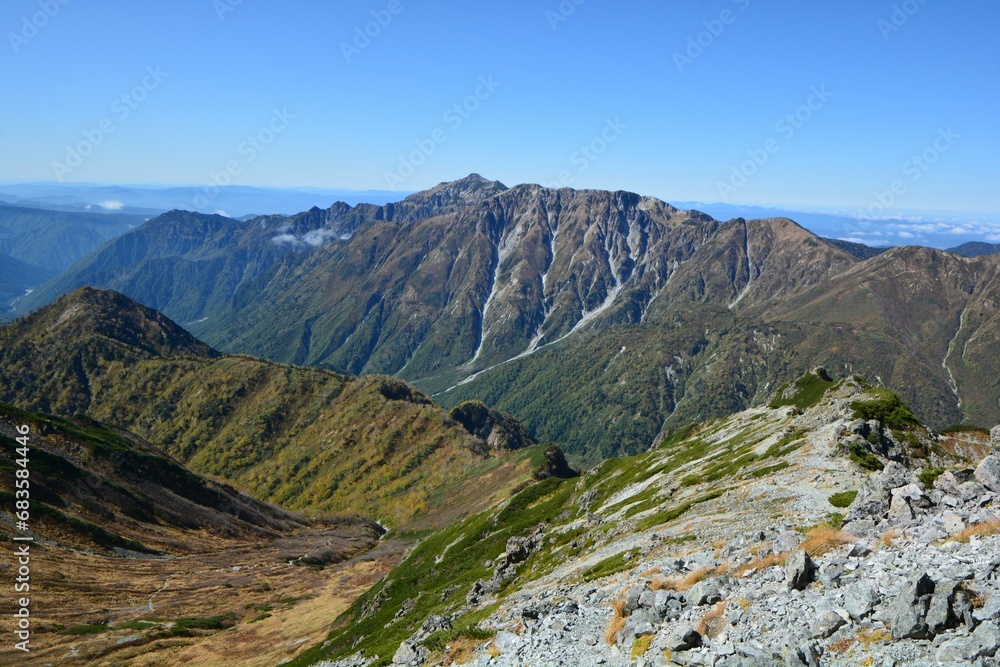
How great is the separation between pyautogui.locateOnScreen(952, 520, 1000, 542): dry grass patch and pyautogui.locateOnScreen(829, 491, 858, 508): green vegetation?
16787mm

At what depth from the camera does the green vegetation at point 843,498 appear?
41.9 m

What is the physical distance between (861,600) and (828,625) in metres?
1.91

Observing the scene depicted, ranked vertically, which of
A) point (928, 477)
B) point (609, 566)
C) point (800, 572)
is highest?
point (800, 572)

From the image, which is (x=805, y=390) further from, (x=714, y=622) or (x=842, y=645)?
(x=842, y=645)

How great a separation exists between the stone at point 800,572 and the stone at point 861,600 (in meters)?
2.03

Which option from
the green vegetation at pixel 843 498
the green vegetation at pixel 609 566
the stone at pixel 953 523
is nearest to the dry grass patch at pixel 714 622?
the stone at pixel 953 523

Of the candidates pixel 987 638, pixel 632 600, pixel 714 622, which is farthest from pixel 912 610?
pixel 632 600

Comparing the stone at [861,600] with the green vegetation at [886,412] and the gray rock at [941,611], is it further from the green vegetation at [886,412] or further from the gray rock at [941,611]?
the green vegetation at [886,412]

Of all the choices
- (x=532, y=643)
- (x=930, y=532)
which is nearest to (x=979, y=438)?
(x=930, y=532)

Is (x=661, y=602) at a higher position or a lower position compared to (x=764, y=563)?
lower

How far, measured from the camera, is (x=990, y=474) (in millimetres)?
32062

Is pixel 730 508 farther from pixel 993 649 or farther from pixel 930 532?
pixel 993 649

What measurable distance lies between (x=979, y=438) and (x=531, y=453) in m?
131

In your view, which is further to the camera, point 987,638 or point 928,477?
point 928,477
